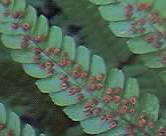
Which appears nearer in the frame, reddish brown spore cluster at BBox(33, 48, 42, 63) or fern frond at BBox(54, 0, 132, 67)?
reddish brown spore cluster at BBox(33, 48, 42, 63)

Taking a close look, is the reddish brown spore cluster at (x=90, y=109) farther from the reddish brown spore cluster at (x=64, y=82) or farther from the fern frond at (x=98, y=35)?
the fern frond at (x=98, y=35)

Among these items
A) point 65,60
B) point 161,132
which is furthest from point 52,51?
point 161,132

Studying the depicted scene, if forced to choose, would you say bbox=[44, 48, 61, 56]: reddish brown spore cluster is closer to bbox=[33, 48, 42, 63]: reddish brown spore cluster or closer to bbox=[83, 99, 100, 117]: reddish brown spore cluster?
bbox=[33, 48, 42, 63]: reddish brown spore cluster

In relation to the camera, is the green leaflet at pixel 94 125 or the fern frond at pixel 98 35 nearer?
the green leaflet at pixel 94 125

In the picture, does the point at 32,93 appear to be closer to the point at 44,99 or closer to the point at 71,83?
the point at 44,99

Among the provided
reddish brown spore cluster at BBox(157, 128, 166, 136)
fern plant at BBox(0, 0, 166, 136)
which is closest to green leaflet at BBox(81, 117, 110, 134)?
fern plant at BBox(0, 0, 166, 136)

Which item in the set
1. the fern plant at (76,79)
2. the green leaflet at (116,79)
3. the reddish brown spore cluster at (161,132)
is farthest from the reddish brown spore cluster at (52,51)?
the reddish brown spore cluster at (161,132)
